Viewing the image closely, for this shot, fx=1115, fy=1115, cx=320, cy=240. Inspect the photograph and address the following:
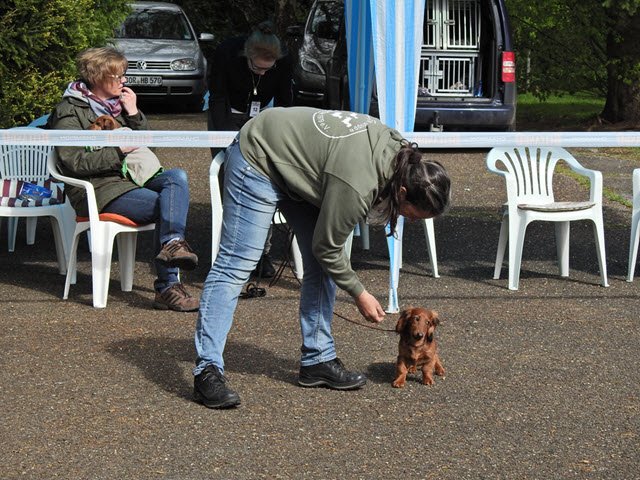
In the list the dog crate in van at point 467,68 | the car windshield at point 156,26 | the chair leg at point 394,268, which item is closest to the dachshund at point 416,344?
the chair leg at point 394,268

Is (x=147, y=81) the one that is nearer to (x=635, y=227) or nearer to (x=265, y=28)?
(x=265, y=28)

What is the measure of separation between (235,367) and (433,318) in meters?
1.10

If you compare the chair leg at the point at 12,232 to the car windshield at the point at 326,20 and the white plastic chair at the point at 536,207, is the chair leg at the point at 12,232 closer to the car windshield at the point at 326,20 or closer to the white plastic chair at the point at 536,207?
the white plastic chair at the point at 536,207

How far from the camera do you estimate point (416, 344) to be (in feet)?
16.9

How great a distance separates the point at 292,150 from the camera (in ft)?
15.1

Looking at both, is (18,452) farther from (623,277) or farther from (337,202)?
(623,277)

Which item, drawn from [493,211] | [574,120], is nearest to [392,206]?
[493,211]

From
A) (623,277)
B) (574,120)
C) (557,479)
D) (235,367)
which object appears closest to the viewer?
(557,479)

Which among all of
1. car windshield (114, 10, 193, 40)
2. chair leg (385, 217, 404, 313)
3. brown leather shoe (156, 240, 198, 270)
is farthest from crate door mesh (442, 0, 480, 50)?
brown leather shoe (156, 240, 198, 270)

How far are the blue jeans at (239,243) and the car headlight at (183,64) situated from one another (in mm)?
13242

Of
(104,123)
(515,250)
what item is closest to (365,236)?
(515,250)

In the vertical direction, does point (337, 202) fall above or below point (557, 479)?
above

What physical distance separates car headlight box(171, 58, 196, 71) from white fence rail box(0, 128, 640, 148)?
38.0ft

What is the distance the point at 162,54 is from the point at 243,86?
409 inches
